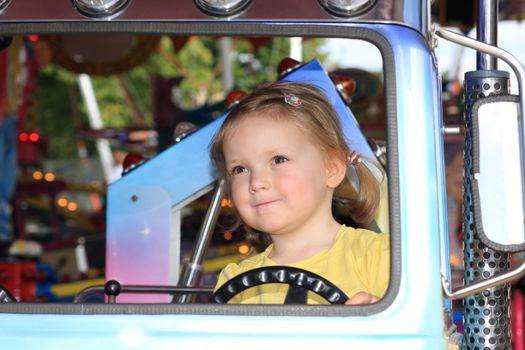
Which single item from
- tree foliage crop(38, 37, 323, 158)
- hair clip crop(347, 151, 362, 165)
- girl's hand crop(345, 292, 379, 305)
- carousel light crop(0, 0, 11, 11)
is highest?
tree foliage crop(38, 37, 323, 158)

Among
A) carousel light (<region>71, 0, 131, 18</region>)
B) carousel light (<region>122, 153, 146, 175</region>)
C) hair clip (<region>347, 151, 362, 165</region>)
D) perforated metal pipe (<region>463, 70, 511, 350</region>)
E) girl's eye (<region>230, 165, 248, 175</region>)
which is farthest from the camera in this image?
carousel light (<region>122, 153, 146, 175</region>)

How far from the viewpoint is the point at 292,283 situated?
228cm

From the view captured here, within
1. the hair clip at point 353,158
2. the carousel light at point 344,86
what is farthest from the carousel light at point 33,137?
the hair clip at point 353,158

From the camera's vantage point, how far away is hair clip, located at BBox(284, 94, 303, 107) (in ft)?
8.54

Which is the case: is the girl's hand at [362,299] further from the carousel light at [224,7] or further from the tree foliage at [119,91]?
the tree foliage at [119,91]

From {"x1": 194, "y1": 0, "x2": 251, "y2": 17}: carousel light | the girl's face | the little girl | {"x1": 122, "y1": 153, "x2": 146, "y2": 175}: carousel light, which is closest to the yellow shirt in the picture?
the little girl

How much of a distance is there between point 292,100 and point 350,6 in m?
A: 0.50

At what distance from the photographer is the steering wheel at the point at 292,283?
2.26m

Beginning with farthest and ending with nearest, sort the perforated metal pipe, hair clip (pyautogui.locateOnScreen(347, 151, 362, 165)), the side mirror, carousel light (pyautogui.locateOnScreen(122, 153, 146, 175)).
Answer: carousel light (pyautogui.locateOnScreen(122, 153, 146, 175)), hair clip (pyautogui.locateOnScreen(347, 151, 362, 165)), the perforated metal pipe, the side mirror

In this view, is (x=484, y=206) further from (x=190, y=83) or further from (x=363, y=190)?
(x=190, y=83)

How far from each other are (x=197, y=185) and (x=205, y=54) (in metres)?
20.2

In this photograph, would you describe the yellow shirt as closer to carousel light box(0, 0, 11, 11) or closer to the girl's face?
the girl's face

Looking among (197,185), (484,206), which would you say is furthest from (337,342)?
(197,185)

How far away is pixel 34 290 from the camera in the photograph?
6594mm
